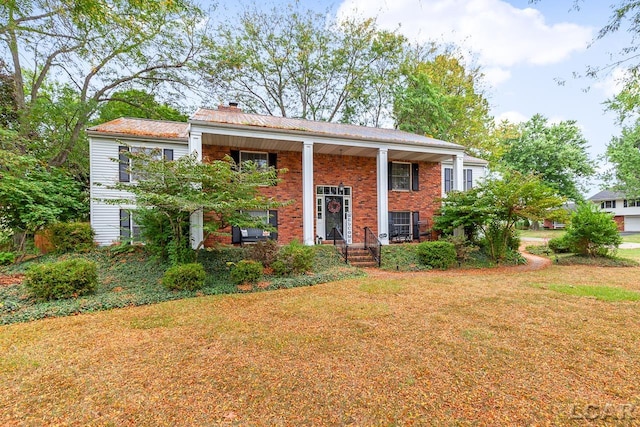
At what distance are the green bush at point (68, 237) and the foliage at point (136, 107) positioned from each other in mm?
7670

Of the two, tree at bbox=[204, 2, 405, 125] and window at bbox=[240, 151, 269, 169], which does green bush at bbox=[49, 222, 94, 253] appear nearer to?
window at bbox=[240, 151, 269, 169]

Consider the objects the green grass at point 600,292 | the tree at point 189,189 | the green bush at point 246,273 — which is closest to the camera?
the green grass at point 600,292

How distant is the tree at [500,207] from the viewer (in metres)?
9.03

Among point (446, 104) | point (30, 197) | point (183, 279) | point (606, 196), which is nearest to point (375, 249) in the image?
point (183, 279)

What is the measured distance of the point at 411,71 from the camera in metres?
20.9

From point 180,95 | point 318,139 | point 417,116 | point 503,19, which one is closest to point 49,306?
point 318,139

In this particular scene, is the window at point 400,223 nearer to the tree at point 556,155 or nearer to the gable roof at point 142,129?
the gable roof at point 142,129

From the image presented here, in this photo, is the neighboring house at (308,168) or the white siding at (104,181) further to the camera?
the white siding at (104,181)

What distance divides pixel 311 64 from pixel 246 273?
715 inches

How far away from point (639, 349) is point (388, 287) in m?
3.96

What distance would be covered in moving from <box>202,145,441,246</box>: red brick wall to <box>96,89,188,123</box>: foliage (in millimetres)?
7708

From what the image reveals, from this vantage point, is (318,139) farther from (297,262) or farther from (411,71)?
(411,71)

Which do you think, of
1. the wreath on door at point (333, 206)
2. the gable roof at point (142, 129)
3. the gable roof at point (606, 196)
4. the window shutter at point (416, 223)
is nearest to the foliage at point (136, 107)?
the gable roof at point (142, 129)

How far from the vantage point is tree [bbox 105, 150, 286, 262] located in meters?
6.44
